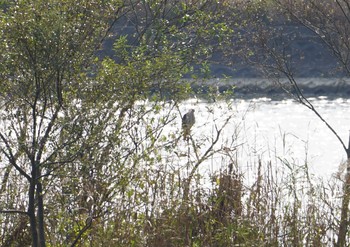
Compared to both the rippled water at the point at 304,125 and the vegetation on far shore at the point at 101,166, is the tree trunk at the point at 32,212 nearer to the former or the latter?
the vegetation on far shore at the point at 101,166

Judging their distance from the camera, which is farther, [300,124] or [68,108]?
[300,124]

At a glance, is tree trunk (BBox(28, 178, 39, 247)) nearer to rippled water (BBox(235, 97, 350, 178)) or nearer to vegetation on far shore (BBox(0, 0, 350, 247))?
vegetation on far shore (BBox(0, 0, 350, 247))

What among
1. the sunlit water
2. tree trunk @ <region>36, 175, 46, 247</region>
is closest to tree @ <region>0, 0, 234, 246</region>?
tree trunk @ <region>36, 175, 46, 247</region>

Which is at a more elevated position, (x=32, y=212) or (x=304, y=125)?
(x=304, y=125)

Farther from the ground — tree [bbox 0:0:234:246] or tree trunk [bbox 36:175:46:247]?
tree [bbox 0:0:234:246]

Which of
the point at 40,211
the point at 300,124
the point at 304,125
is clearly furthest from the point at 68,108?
the point at 300,124

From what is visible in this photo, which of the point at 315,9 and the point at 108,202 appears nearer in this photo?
the point at 108,202

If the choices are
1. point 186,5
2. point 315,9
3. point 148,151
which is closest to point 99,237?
point 148,151

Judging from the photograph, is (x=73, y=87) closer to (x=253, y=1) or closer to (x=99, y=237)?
(x=99, y=237)

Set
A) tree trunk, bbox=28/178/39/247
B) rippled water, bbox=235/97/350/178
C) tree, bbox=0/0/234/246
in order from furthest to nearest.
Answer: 1. rippled water, bbox=235/97/350/178
2. tree trunk, bbox=28/178/39/247
3. tree, bbox=0/0/234/246

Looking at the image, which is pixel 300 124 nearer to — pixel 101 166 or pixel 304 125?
pixel 304 125

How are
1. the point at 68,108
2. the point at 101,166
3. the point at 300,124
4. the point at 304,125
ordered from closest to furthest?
the point at 68,108
the point at 101,166
the point at 304,125
the point at 300,124

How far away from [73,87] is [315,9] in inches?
203

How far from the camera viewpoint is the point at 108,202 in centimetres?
586
